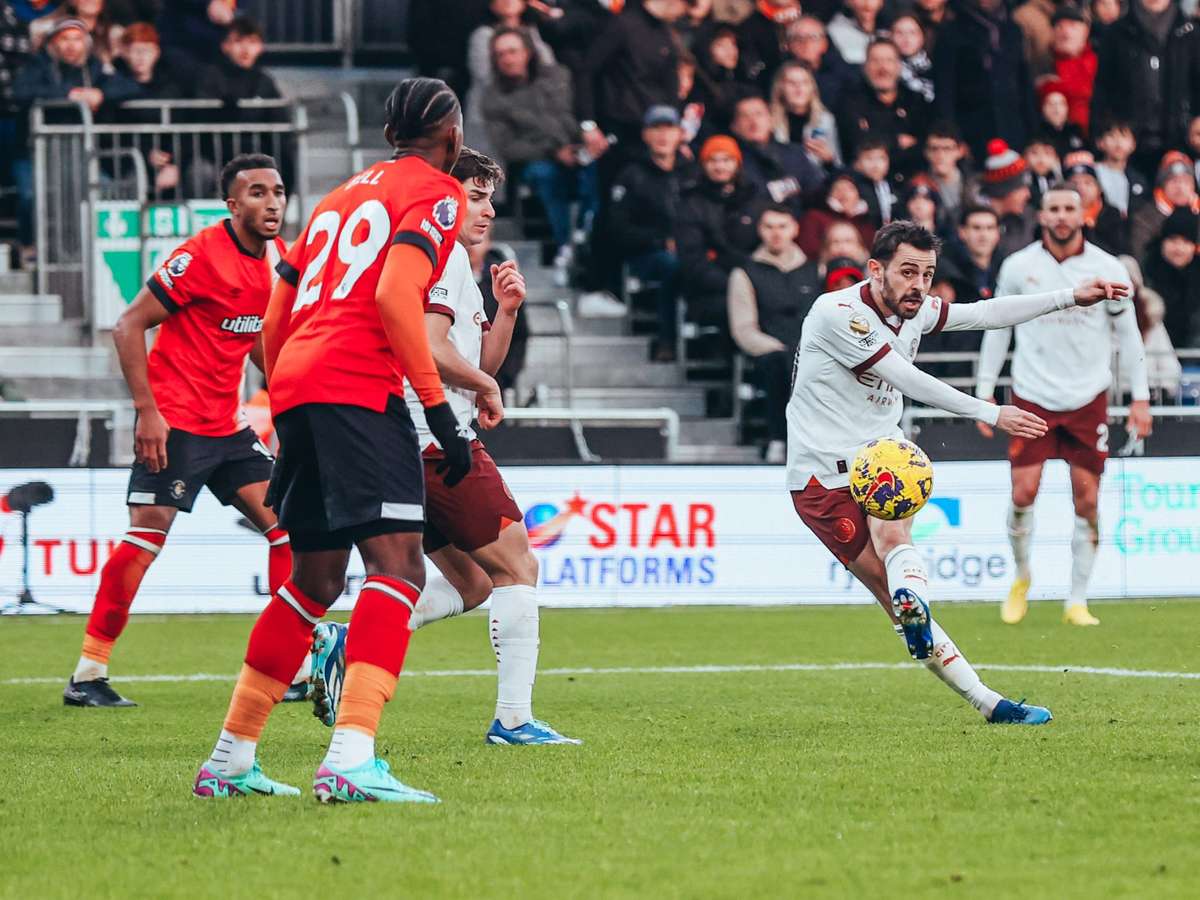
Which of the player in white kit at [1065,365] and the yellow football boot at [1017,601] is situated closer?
the player in white kit at [1065,365]

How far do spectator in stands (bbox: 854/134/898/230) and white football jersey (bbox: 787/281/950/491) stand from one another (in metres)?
10.3

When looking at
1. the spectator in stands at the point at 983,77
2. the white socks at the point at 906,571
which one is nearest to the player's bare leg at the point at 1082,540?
the white socks at the point at 906,571

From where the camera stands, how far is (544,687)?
10.2 m

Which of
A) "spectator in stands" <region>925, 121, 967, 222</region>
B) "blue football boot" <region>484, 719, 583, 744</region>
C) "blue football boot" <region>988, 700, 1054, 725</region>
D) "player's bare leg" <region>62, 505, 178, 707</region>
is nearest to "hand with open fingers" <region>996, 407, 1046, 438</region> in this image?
"blue football boot" <region>988, 700, 1054, 725</region>

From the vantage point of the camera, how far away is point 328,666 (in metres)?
7.29

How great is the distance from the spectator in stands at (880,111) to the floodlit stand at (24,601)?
8.95 m

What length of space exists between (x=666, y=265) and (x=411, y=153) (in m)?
12.4

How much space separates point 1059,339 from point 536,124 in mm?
6893

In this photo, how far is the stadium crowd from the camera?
724 inches

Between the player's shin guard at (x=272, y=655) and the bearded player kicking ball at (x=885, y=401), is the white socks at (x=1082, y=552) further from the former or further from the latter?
the player's shin guard at (x=272, y=655)

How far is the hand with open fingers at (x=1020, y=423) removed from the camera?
26.2 feet

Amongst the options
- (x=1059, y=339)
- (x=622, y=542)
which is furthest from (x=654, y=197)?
(x=1059, y=339)

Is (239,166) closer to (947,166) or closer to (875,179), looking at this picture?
(875,179)

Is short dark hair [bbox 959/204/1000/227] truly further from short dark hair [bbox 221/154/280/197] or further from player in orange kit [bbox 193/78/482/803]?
player in orange kit [bbox 193/78/482/803]
